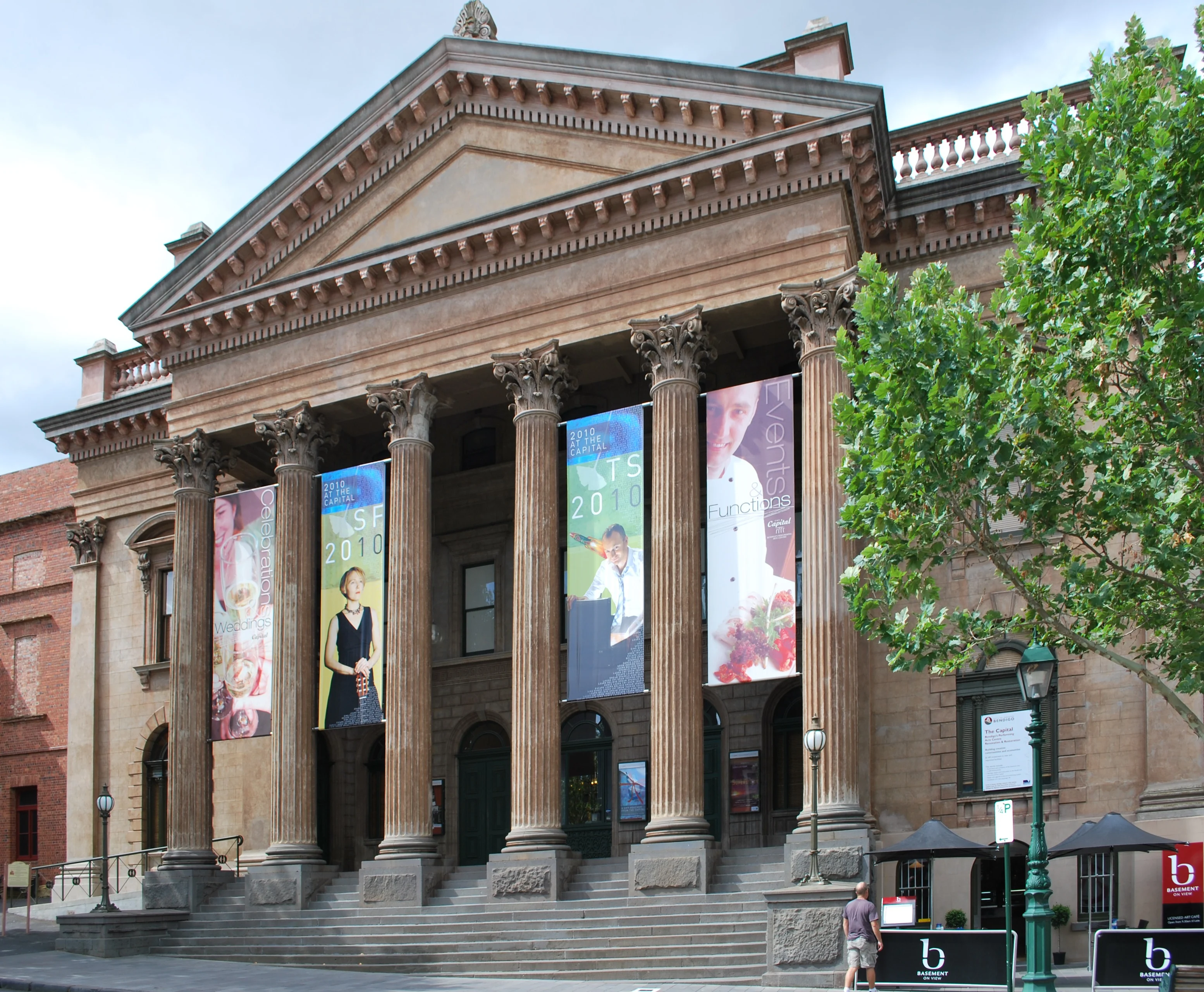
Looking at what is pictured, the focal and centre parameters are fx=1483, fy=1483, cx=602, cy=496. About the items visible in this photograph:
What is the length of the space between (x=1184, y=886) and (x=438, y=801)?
628 inches

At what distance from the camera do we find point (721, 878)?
24562mm

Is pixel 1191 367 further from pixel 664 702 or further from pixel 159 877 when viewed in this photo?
pixel 159 877

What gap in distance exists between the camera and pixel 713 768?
97.7 ft

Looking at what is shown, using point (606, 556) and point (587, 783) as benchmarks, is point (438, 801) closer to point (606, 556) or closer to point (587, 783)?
point (587, 783)

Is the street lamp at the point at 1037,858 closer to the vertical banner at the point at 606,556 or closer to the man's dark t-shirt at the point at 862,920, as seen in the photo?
the man's dark t-shirt at the point at 862,920

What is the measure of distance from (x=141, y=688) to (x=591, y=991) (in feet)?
62.8

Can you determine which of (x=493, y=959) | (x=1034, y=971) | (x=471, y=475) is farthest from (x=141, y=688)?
(x=1034, y=971)

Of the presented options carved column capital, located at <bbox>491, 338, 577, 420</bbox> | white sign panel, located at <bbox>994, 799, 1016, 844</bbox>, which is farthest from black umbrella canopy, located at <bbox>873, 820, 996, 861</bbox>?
carved column capital, located at <bbox>491, 338, 577, 420</bbox>

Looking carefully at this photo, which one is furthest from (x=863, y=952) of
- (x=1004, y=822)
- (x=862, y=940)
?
(x=1004, y=822)

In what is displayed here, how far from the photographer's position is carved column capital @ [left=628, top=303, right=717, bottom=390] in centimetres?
2662

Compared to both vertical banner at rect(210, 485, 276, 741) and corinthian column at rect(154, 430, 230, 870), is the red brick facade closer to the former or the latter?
corinthian column at rect(154, 430, 230, 870)

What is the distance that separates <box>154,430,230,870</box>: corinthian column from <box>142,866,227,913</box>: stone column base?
15cm

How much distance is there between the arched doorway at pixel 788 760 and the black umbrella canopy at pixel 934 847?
4613mm

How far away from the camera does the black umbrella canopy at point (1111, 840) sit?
2198cm
